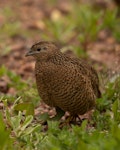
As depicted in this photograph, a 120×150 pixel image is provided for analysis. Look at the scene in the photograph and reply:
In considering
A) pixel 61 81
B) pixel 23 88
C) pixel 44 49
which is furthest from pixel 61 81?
pixel 23 88

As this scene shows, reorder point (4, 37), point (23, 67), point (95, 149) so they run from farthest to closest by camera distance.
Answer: point (4, 37) → point (23, 67) → point (95, 149)

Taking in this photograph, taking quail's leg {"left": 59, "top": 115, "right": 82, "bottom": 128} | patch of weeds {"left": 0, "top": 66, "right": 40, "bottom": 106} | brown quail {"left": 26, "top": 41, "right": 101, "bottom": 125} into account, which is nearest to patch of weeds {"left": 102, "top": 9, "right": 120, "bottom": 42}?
patch of weeds {"left": 0, "top": 66, "right": 40, "bottom": 106}

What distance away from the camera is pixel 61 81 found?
6.78 meters

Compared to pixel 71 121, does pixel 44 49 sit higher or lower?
higher

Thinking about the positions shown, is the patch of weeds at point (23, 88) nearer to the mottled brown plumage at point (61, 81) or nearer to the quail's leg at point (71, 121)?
the quail's leg at point (71, 121)

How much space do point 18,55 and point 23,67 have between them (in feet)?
1.92

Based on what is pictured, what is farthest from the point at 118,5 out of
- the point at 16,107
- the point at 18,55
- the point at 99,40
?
the point at 16,107

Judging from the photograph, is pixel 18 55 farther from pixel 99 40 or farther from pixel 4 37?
pixel 99 40

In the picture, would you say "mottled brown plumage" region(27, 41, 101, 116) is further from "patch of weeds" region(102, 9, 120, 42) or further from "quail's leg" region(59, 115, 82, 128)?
"patch of weeds" region(102, 9, 120, 42)

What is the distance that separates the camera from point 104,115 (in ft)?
23.3

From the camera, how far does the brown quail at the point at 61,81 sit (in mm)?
6781

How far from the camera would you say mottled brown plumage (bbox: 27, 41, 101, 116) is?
678cm

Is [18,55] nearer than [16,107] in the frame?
No

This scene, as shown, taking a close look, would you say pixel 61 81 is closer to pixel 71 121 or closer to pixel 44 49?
pixel 44 49
